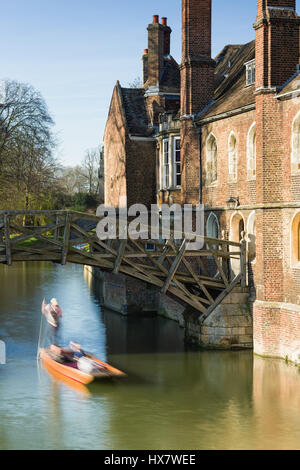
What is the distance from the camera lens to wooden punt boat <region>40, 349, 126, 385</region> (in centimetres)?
1694

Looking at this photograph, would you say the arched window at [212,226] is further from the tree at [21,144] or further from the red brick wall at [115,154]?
the tree at [21,144]

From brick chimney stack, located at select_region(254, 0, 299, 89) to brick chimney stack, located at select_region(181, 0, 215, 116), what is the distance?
5.45 metres

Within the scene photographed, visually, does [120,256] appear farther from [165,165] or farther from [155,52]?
[155,52]

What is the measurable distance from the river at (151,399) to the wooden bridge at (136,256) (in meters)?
1.92

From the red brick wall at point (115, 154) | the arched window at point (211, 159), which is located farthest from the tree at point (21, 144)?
the arched window at point (211, 159)

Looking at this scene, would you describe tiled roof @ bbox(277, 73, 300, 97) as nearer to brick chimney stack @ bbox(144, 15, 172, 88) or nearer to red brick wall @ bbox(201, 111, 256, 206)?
red brick wall @ bbox(201, 111, 256, 206)

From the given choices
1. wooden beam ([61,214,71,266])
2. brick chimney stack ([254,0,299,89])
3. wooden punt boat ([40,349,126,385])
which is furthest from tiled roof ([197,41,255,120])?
wooden punt boat ([40,349,126,385])

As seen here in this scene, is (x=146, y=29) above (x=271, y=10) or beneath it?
above

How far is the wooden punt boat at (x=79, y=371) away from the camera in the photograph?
16.9m

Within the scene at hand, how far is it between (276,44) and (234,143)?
3992 millimetres
